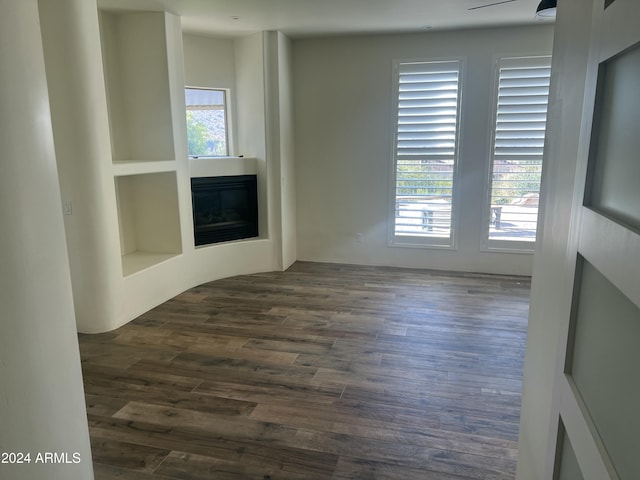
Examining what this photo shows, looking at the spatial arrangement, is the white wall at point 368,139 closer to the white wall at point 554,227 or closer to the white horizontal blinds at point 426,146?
the white horizontal blinds at point 426,146

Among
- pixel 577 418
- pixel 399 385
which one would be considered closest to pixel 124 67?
pixel 399 385

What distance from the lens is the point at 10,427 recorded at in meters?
1.26

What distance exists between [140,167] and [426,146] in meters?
3.25

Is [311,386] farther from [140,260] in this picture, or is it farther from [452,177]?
[452,177]

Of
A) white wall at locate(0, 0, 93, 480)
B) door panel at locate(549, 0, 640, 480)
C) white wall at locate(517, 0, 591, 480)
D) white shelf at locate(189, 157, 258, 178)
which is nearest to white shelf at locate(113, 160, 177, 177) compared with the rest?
white shelf at locate(189, 157, 258, 178)

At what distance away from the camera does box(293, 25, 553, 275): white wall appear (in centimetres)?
508

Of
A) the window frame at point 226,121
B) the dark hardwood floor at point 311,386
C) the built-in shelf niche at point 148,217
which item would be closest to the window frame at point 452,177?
the dark hardwood floor at point 311,386

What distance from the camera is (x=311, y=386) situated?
9.49 feet

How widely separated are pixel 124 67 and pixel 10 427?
4.09 m

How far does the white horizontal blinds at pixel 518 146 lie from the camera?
4.89 m

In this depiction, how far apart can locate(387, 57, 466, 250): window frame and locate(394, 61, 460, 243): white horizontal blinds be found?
Answer: 24mm

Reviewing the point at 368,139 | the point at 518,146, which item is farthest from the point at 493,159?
the point at 368,139

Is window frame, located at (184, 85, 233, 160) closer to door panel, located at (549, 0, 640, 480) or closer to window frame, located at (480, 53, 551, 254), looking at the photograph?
window frame, located at (480, 53, 551, 254)

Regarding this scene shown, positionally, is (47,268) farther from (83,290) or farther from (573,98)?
(83,290)
